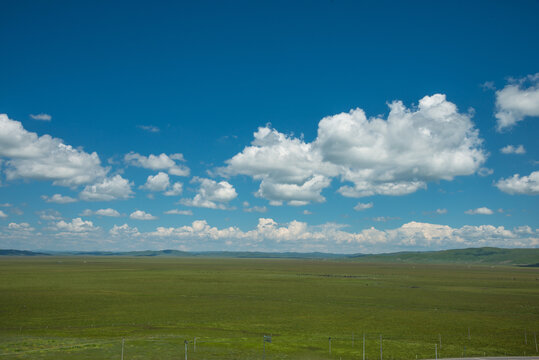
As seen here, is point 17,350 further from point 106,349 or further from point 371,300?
point 371,300

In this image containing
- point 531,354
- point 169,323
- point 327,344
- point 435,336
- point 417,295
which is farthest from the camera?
point 417,295

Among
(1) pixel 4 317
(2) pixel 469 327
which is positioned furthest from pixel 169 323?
(2) pixel 469 327

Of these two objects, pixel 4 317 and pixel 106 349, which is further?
pixel 4 317

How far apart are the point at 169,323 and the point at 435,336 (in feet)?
123

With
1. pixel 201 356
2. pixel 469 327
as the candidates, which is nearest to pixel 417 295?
pixel 469 327

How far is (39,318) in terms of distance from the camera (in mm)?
62969

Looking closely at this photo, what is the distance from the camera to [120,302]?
83.2 m

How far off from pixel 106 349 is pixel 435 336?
41.9 meters

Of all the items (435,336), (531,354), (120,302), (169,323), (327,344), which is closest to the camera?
(531,354)

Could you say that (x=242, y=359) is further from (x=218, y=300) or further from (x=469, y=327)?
(x=218, y=300)

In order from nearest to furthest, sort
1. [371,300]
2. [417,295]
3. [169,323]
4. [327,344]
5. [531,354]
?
[531,354], [327,344], [169,323], [371,300], [417,295]

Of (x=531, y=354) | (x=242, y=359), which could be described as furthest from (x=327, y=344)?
(x=531, y=354)

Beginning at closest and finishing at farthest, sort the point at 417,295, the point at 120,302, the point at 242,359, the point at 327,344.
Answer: the point at 242,359
the point at 327,344
the point at 120,302
the point at 417,295

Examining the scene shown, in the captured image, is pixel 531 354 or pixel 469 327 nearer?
A: pixel 531 354
